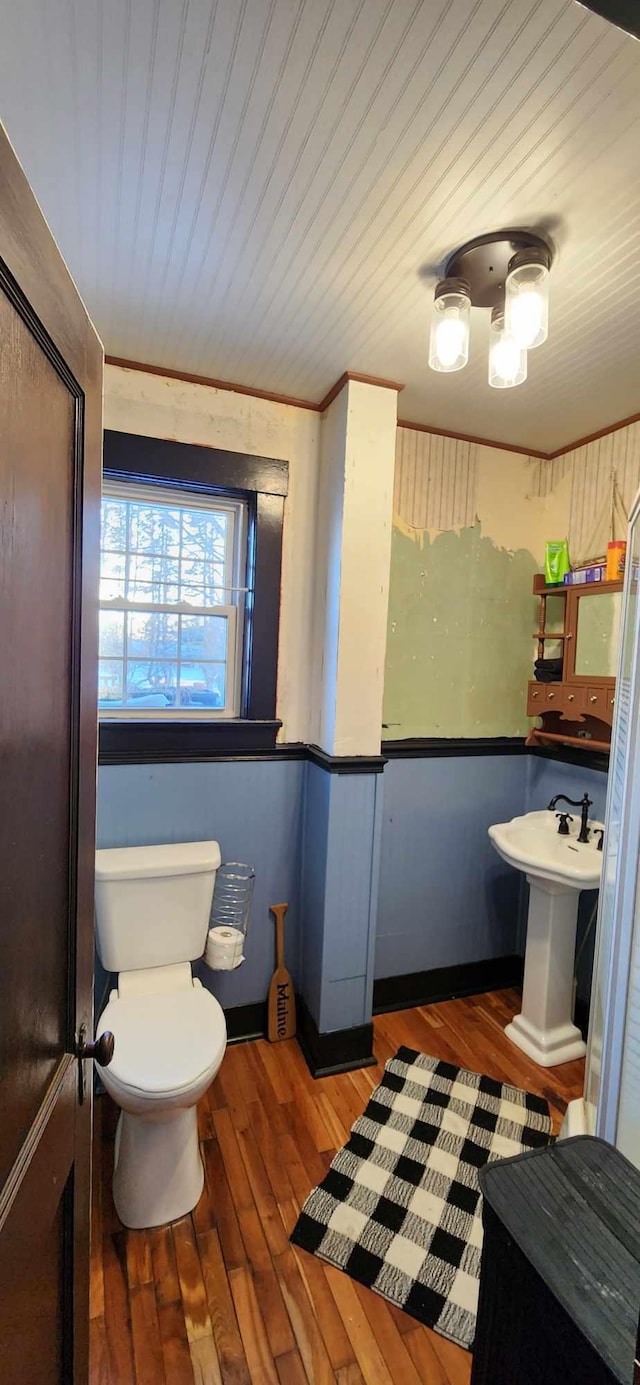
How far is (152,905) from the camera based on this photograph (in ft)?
5.44

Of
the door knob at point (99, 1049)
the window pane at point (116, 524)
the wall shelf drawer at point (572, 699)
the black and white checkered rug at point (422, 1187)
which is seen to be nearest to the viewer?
the door knob at point (99, 1049)

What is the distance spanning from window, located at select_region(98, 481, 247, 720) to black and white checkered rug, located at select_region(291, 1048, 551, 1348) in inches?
55.1

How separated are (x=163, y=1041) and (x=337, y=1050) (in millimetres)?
762

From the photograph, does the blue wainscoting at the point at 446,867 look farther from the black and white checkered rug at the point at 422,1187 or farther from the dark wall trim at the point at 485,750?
the black and white checkered rug at the point at 422,1187

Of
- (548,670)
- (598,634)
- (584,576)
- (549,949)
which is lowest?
(549,949)

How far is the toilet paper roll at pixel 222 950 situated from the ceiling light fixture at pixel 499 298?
69.0 inches

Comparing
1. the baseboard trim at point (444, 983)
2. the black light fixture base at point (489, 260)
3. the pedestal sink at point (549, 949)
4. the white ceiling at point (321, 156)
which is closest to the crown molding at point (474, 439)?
the white ceiling at point (321, 156)

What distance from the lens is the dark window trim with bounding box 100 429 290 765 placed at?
5.83ft

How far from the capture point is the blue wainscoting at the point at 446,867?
2.19m

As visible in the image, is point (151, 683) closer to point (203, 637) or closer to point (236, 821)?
point (203, 637)

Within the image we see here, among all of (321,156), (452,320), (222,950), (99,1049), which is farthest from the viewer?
(222,950)

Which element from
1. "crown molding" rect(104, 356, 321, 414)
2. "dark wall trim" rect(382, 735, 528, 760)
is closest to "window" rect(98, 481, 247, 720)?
"crown molding" rect(104, 356, 321, 414)

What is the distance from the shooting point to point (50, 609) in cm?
62

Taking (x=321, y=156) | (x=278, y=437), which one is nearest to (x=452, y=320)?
(x=321, y=156)
